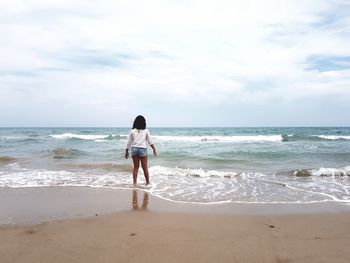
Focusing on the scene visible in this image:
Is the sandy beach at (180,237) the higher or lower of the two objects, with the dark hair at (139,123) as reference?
lower

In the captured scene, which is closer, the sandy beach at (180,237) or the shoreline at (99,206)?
the sandy beach at (180,237)

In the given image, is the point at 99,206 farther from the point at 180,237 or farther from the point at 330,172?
the point at 330,172

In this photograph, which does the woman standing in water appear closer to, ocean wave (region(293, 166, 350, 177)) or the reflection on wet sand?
the reflection on wet sand

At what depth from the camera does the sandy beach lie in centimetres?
313

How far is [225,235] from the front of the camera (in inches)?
148

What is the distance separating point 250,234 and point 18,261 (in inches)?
95.9

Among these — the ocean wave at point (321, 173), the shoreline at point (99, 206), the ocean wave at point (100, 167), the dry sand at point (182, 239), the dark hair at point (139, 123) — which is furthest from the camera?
the ocean wave at point (100, 167)

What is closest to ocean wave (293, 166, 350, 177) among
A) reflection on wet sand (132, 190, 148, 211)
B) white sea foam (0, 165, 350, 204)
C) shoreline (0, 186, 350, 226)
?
white sea foam (0, 165, 350, 204)

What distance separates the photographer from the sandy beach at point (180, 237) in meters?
3.13

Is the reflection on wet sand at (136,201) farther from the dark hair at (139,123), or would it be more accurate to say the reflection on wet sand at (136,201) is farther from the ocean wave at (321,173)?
the ocean wave at (321,173)

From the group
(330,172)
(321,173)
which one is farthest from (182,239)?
(330,172)

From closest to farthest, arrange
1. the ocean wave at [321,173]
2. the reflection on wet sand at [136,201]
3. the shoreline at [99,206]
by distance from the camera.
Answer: the shoreline at [99,206], the reflection on wet sand at [136,201], the ocean wave at [321,173]

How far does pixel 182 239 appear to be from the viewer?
11.8 feet

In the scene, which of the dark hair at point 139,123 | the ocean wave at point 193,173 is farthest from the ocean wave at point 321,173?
the dark hair at point 139,123
